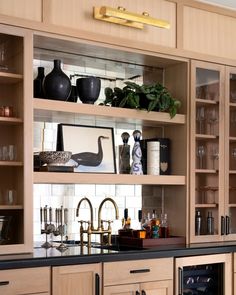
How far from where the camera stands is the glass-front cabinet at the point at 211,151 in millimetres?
4320

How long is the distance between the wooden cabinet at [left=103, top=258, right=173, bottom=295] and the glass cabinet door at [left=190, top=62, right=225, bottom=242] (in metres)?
0.60

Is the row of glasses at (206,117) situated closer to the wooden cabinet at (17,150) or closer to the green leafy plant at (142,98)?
the green leafy plant at (142,98)

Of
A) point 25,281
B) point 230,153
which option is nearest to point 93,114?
point 25,281

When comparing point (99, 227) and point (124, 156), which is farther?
point (124, 156)

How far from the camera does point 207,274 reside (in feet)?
13.5

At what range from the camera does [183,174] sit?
168 inches

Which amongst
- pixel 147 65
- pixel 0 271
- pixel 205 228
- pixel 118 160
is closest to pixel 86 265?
pixel 0 271

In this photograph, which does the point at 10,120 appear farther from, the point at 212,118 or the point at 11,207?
the point at 212,118

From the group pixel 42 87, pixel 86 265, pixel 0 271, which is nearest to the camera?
pixel 0 271

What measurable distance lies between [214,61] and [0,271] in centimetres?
233

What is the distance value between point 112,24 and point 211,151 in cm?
129

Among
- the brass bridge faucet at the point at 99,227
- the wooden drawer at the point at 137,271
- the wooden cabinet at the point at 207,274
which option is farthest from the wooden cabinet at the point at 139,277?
the brass bridge faucet at the point at 99,227

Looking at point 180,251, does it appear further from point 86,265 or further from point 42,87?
point 42,87

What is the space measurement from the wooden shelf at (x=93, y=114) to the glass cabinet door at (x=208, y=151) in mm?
224
